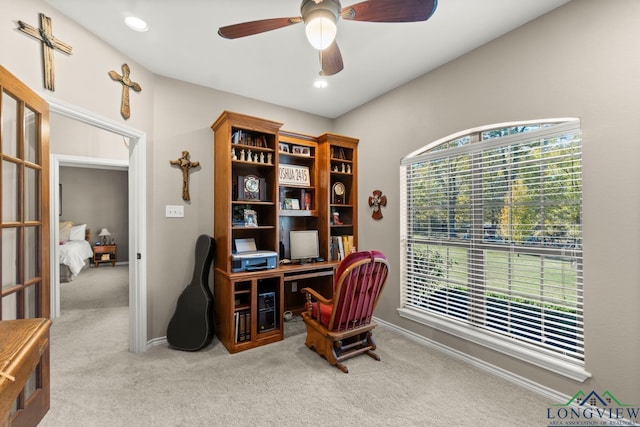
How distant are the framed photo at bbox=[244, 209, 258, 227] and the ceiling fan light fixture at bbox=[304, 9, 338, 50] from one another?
1.99 m

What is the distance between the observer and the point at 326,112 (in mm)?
3873

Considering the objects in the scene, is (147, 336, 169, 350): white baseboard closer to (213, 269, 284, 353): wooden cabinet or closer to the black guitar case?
the black guitar case

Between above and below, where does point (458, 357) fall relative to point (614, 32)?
below

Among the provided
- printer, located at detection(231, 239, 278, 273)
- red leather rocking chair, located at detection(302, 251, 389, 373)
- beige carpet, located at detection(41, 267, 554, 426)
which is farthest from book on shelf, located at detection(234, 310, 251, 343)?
red leather rocking chair, located at detection(302, 251, 389, 373)

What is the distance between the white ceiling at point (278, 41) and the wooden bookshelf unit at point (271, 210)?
519 millimetres

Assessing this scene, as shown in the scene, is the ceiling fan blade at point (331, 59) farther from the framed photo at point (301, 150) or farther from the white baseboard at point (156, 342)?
the white baseboard at point (156, 342)

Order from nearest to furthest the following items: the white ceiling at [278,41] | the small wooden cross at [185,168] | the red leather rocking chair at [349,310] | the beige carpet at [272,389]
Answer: the beige carpet at [272,389] → the white ceiling at [278,41] → the red leather rocking chair at [349,310] → the small wooden cross at [185,168]

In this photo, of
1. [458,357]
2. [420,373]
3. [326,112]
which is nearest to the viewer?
[420,373]

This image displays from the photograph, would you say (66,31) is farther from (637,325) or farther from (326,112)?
(637,325)

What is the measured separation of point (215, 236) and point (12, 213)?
1645 millimetres

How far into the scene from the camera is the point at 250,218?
305cm

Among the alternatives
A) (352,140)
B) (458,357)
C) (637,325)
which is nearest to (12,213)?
(352,140)

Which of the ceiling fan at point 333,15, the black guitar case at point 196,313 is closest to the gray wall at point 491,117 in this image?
the black guitar case at point 196,313

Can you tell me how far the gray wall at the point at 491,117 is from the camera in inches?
65.2
